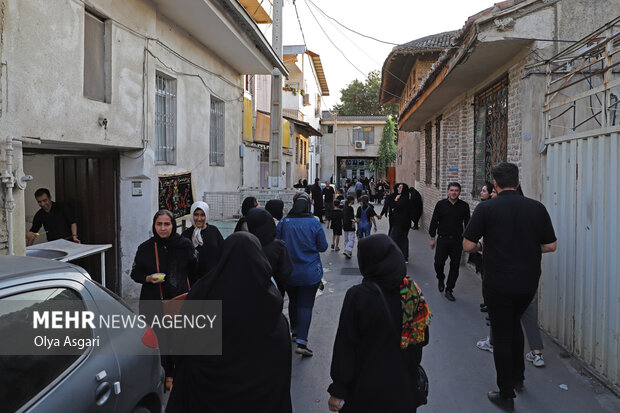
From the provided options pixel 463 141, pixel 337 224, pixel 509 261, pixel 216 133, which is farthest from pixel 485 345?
pixel 216 133

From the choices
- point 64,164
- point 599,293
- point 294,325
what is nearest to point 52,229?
point 64,164

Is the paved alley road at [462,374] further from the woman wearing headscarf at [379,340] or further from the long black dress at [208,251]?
the woman wearing headscarf at [379,340]

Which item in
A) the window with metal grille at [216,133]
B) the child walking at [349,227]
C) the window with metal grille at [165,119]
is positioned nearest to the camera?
the window with metal grille at [165,119]

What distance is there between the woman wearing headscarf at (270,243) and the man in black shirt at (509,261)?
5.92 feet

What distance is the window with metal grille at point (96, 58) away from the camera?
19.7 feet

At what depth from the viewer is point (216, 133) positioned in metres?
11.3

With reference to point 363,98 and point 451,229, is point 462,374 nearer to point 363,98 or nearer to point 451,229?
point 451,229

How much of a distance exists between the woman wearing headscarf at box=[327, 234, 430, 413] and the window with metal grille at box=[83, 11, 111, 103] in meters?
4.82

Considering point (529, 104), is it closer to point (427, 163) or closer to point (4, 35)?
point (4, 35)

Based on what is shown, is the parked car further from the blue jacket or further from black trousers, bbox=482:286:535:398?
black trousers, bbox=482:286:535:398

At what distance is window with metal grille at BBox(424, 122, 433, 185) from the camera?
16.5 metres

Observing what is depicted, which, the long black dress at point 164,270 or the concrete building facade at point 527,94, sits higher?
the concrete building facade at point 527,94

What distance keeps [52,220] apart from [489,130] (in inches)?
Result: 311

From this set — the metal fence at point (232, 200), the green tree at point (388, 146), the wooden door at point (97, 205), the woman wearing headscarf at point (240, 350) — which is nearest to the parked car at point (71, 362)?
the woman wearing headscarf at point (240, 350)
